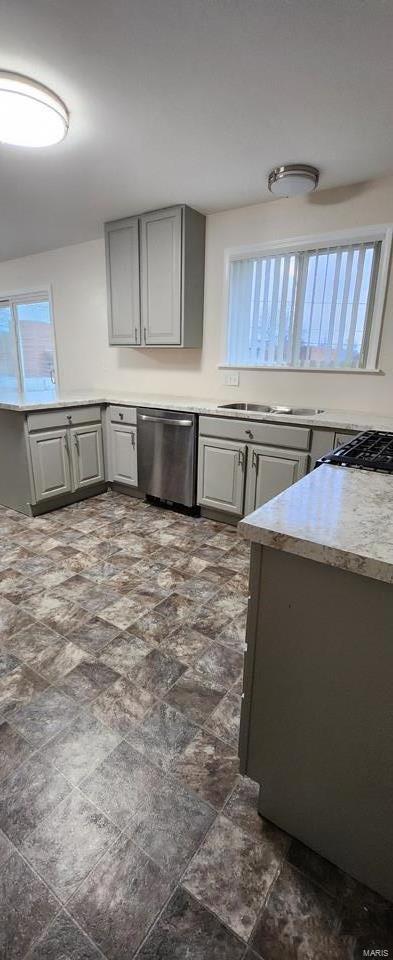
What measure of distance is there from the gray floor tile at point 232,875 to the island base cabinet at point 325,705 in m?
0.11

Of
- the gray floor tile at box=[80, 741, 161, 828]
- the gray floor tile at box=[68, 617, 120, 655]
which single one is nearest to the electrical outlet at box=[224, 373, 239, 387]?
the gray floor tile at box=[68, 617, 120, 655]

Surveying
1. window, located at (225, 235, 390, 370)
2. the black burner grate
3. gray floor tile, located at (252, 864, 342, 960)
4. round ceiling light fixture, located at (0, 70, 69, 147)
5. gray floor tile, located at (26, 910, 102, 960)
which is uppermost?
round ceiling light fixture, located at (0, 70, 69, 147)

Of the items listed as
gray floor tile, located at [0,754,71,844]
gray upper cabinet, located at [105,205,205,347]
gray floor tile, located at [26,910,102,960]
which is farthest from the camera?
gray upper cabinet, located at [105,205,205,347]

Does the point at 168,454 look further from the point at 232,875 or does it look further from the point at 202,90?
the point at 232,875

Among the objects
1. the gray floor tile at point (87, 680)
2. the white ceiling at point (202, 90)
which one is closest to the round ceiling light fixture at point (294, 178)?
the white ceiling at point (202, 90)

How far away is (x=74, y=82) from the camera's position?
68.6 inches

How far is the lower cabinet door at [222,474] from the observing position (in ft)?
9.56

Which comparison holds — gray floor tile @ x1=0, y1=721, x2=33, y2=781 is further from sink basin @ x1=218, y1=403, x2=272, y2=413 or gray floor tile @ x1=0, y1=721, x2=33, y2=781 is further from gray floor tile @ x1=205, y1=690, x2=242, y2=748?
sink basin @ x1=218, y1=403, x2=272, y2=413

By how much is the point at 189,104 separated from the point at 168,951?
9.44 ft

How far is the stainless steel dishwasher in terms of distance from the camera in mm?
3096

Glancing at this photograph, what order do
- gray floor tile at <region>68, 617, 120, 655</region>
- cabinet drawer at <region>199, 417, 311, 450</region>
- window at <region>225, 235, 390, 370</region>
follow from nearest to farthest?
1. gray floor tile at <region>68, 617, 120, 655</region>
2. cabinet drawer at <region>199, 417, 311, 450</region>
3. window at <region>225, 235, 390, 370</region>

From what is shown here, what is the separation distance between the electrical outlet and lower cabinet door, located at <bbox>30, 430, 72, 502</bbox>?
137 centimetres

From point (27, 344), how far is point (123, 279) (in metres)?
2.30

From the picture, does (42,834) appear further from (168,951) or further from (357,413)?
(357,413)
